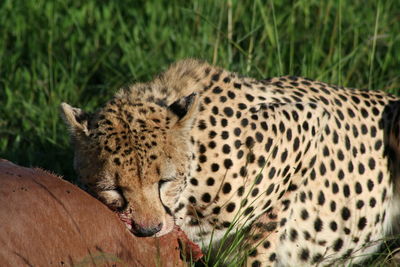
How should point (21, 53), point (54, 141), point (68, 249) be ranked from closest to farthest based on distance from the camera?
point (68, 249)
point (54, 141)
point (21, 53)

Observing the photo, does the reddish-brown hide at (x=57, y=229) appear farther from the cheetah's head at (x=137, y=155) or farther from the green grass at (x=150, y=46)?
the green grass at (x=150, y=46)

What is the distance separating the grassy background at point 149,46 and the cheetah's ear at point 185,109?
146 cm

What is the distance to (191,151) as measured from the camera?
3.23m

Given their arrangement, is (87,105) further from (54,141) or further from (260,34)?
(260,34)

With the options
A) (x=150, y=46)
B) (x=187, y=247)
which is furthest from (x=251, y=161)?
(x=150, y=46)

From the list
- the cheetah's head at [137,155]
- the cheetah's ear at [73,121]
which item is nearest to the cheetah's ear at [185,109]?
the cheetah's head at [137,155]

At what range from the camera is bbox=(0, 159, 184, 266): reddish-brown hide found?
2.40 meters

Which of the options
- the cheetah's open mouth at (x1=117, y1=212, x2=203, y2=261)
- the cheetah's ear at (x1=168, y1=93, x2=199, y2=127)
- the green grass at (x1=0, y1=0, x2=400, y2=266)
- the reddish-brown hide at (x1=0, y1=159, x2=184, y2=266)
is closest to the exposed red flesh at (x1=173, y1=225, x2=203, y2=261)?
the cheetah's open mouth at (x1=117, y1=212, x2=203, y2=261)

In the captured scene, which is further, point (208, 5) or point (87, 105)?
point (208, 5)

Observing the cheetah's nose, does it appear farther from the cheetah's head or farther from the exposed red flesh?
the exposed red flesh

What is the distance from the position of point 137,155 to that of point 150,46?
2.25 metres

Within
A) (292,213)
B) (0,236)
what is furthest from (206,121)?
(0,236)

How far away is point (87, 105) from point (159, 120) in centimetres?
172

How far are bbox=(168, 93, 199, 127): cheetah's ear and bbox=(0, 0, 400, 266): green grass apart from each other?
1.45m
